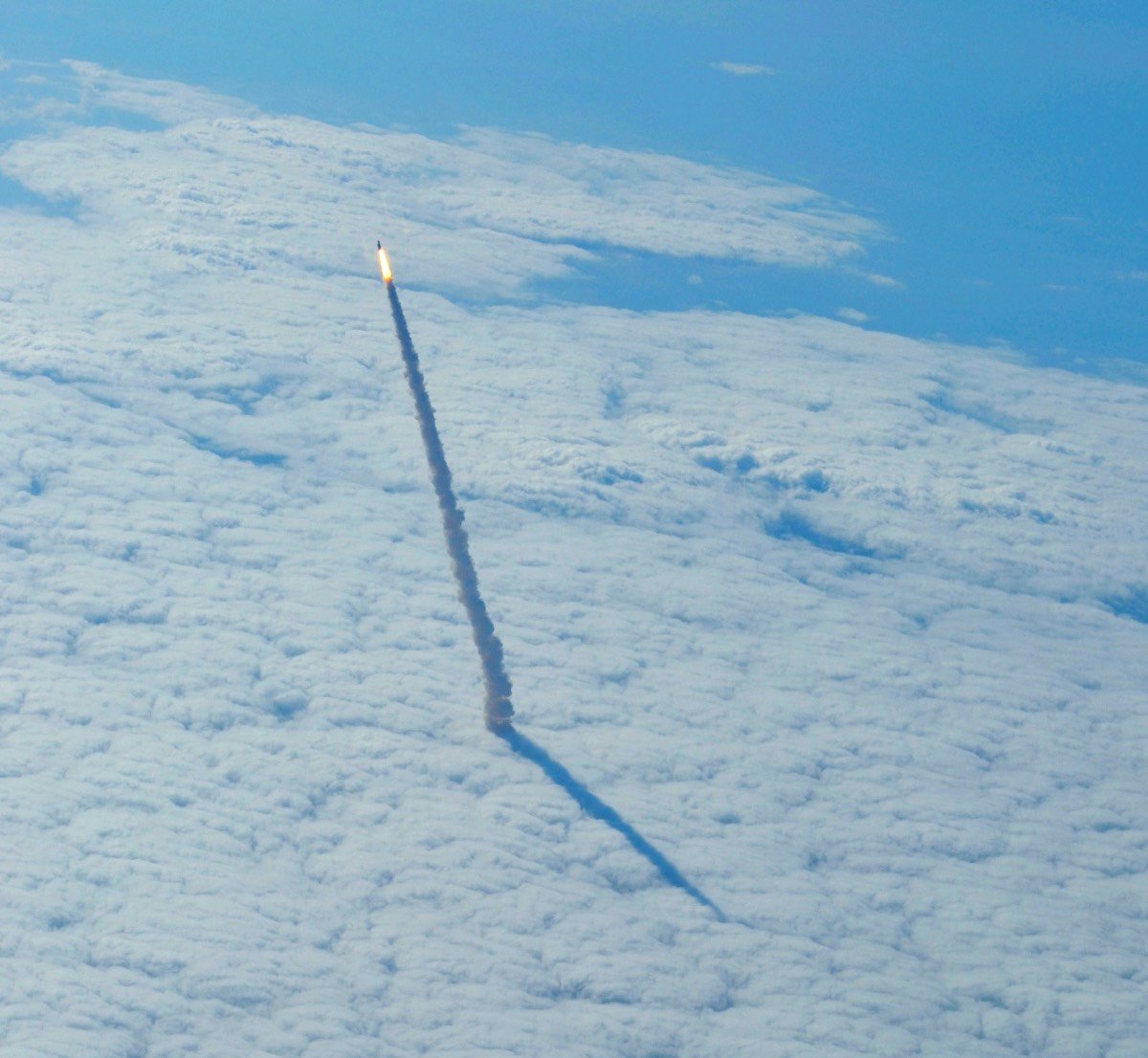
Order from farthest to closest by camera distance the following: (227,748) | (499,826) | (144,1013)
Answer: (227,748)
(499,826)
(144,1013)

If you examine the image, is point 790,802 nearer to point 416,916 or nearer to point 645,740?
point 645,740

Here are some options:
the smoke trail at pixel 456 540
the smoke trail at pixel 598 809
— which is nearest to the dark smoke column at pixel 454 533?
the smoke trail at pixel 456 540

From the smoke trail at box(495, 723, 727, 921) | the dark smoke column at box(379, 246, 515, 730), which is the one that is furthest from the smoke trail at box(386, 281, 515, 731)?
the smoke trail at box(495, 723, 727, 921)

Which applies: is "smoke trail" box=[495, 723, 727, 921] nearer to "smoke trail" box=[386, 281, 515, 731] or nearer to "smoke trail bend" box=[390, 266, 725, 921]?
"smoke trail bend" box=[390, 266, 725, 921]

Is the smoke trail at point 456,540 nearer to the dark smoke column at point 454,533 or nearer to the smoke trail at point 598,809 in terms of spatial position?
the dark smoke column at point 454,533

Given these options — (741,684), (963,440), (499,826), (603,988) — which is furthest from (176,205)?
(603,988)

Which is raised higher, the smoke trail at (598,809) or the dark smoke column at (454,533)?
the dark smoke column at (454,533)

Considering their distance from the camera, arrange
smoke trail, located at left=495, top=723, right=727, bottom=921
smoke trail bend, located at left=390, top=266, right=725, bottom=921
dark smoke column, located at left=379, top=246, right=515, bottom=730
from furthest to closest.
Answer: smoke trail, located at left=495, top=723, right=727, bottom=921 < smoke trail bend, located at left=390, top=266, right=725, bottom=921 < dark smoke column, located at left=379, top=246, right=515, bottom=730
